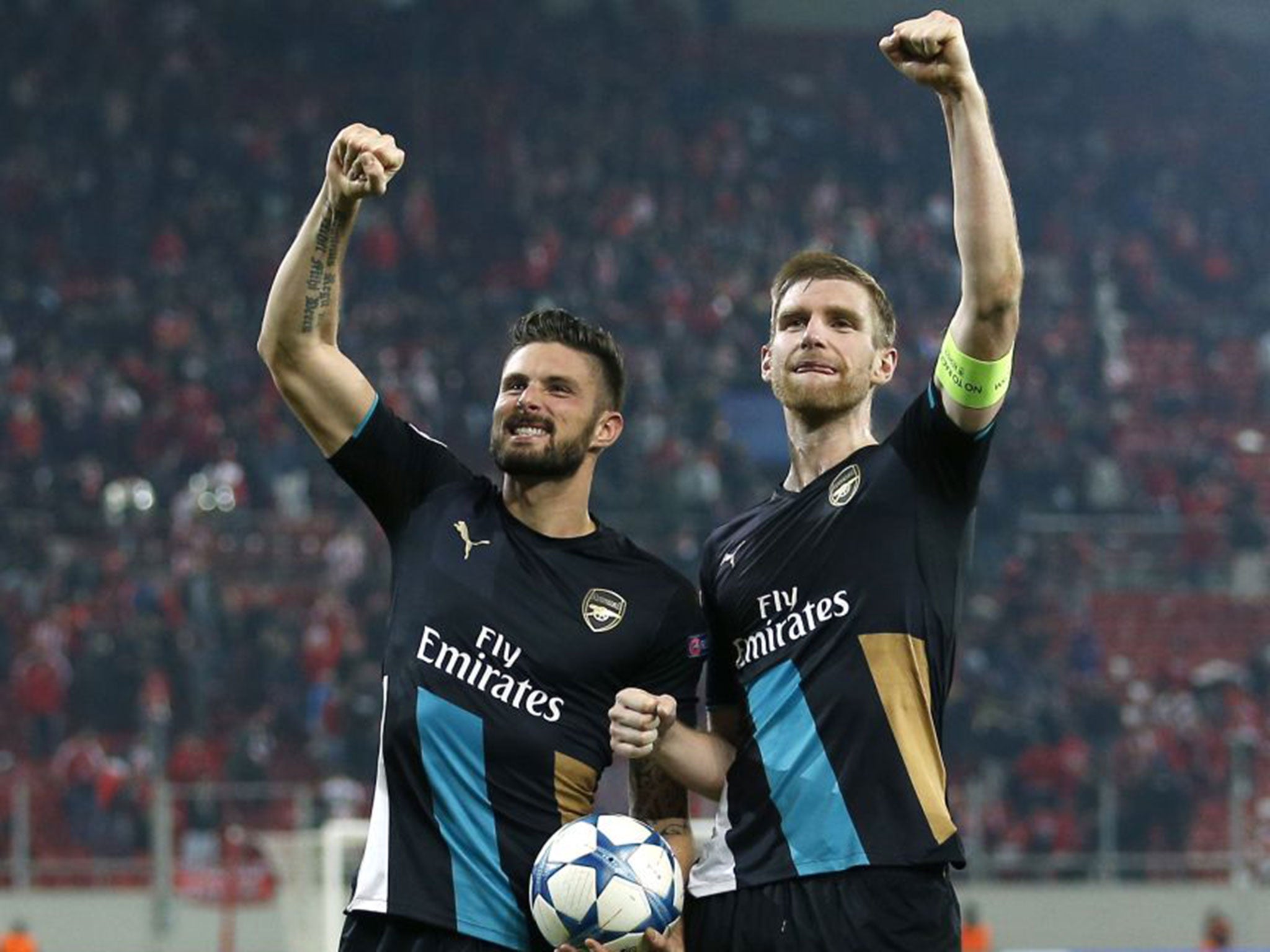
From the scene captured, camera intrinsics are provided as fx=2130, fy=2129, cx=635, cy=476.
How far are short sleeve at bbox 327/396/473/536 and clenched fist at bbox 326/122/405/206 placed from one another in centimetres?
54

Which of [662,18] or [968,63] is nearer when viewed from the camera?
[968,63]

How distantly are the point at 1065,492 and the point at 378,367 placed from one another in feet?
28.2

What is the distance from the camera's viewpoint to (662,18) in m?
35.9

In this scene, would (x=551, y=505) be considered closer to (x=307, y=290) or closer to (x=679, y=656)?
(x=679, y=656)

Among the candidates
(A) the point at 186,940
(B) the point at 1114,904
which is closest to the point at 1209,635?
(B) the point at 1114,904

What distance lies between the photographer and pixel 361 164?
15.6 feet

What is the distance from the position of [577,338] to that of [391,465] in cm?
55

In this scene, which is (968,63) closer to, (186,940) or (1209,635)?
(186,940)

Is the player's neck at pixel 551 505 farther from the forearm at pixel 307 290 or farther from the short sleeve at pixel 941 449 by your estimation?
the short sleeve at pixel 941 449

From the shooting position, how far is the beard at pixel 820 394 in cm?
497

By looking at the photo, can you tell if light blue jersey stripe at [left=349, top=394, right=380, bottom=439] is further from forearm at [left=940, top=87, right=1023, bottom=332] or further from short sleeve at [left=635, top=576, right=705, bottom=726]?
forearm at [left=940, top=87, right=1023, bottom=332]

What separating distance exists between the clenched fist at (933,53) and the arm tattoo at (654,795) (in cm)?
176

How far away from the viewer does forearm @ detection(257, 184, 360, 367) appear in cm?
496

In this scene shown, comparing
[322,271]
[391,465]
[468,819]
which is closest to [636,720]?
[468,819]
